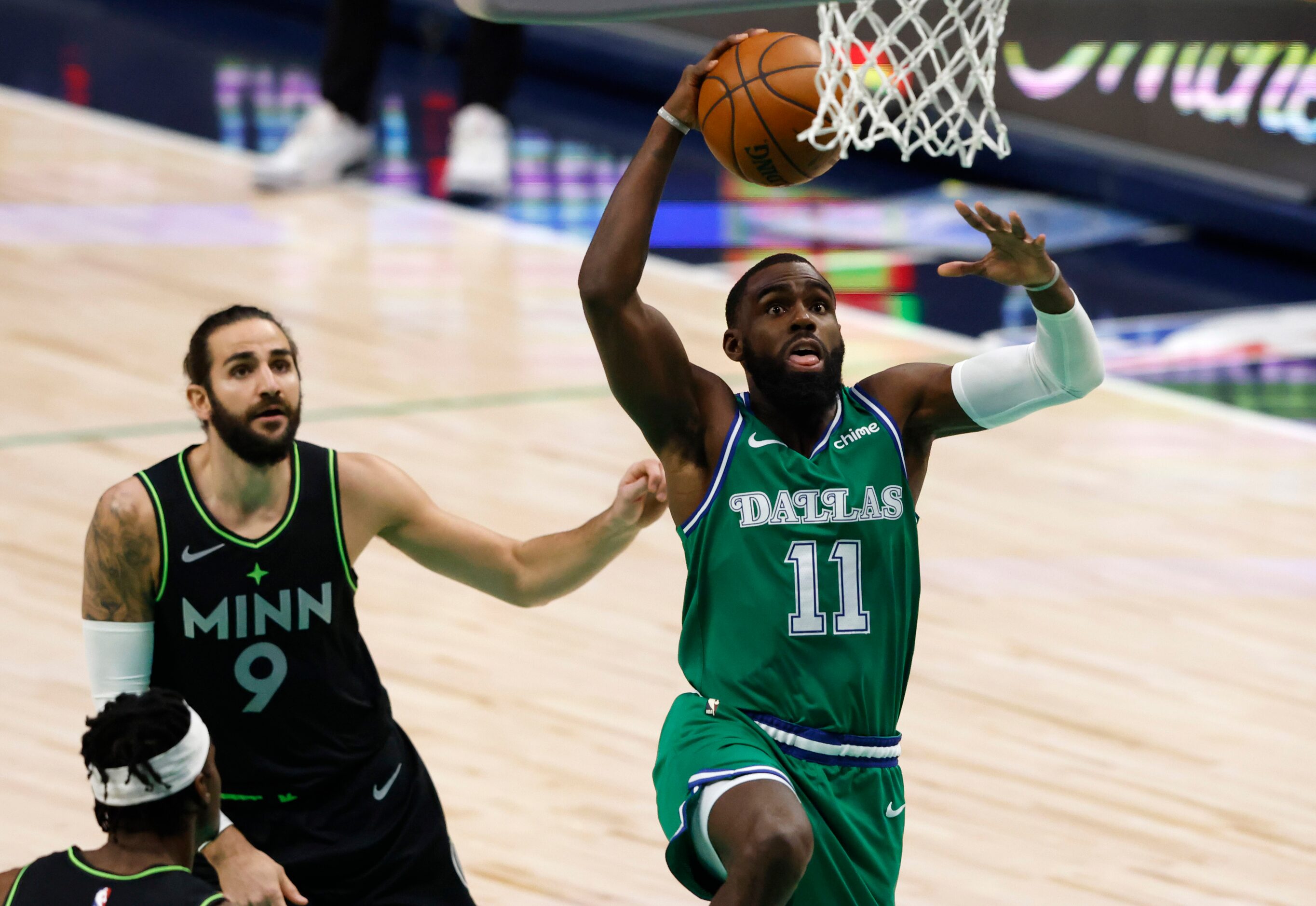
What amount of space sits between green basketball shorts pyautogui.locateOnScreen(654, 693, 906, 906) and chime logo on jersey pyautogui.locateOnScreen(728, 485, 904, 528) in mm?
374

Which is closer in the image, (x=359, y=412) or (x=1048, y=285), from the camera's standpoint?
(x=1048, y=285)

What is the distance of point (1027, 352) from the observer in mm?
4066

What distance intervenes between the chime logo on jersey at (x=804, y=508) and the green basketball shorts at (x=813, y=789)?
0.37 metres

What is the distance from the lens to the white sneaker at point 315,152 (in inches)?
441

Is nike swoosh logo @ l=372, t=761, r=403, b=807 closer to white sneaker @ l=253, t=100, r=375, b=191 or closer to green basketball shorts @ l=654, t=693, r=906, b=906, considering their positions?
green basketball shorts @ l=654, t=693, r=906, b=906

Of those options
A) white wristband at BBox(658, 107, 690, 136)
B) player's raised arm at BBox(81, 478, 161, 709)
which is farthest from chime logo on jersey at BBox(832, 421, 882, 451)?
player's raised arm at BBox(81, 478, 161, 709)

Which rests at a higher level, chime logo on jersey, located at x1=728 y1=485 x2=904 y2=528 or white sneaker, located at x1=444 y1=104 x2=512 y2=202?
white sneaker, located at x1=444 y1=104 x2=512 y2=202

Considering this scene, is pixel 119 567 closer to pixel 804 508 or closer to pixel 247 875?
pixel 247 875

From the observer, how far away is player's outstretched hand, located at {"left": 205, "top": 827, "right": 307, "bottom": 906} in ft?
→ 12.3

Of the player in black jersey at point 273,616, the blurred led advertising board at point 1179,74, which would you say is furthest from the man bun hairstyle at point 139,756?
the blurred led advertising board at point 1179,74

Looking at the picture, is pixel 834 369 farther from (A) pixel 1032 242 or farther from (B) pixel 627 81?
(B) pixel 627 81

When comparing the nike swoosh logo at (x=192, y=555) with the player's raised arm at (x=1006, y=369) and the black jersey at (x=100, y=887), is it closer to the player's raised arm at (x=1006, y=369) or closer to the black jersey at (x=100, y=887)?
the black jersey at (x=100, y=887)

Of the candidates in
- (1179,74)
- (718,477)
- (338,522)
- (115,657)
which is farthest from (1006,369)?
(1179,74)

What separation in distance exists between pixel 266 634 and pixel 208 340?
1.95 ft
